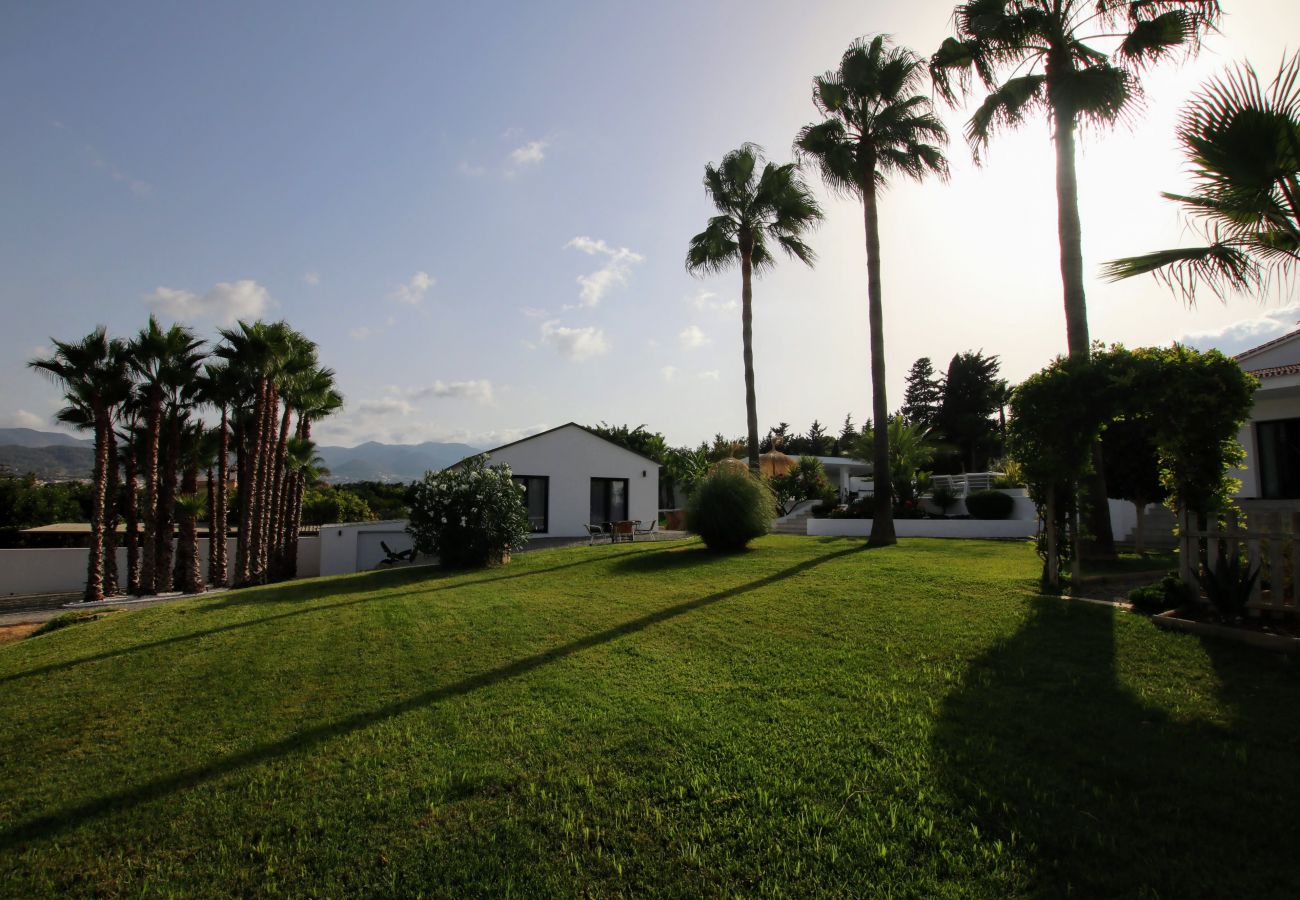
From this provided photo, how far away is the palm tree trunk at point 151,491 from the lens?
66.0 ft

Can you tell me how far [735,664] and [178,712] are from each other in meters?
4.76

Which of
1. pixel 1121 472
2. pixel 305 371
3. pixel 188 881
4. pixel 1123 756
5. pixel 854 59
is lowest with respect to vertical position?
pixel 188 881

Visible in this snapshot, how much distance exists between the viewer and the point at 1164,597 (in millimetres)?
6539

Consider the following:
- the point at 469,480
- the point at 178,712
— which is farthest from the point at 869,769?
the point at 469,480

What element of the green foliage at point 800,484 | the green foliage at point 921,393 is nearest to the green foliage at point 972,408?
the green foliage at point 921,393

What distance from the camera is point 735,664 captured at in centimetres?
582

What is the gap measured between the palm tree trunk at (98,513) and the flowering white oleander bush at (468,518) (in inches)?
492

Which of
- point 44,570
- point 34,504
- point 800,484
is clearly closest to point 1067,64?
point 800,484

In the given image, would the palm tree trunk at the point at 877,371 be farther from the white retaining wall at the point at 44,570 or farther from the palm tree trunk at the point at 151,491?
the white retaining wall at the point at 44,570

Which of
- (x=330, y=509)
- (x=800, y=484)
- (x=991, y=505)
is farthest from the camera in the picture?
(x=330, y=509)

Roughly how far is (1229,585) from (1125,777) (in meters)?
3.87

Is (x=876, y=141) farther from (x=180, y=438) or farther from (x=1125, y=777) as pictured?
(x=180, y=438)

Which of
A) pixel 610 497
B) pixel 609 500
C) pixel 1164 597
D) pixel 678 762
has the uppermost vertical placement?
pixel 610 497

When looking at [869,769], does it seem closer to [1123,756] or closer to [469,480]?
[1123,756]
